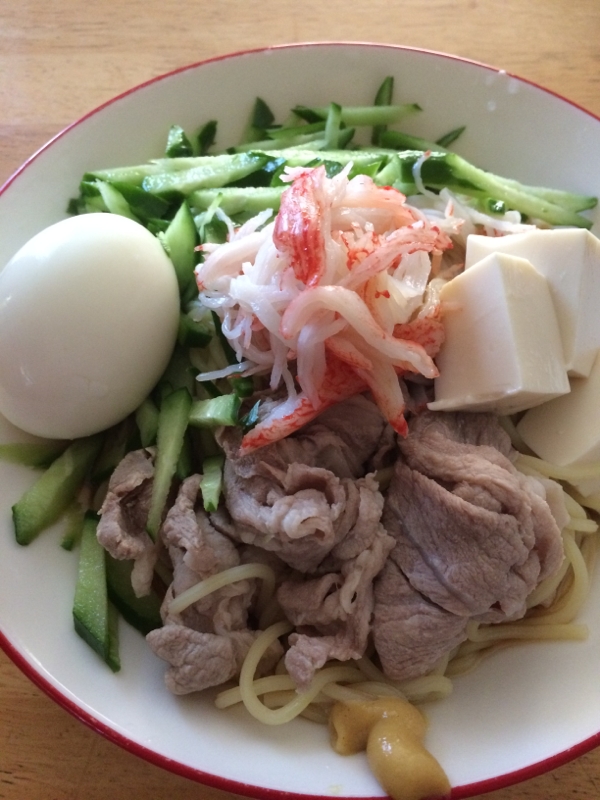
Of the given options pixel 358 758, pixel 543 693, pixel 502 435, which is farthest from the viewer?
pixel 502 435

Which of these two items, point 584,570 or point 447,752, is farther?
point 584,570

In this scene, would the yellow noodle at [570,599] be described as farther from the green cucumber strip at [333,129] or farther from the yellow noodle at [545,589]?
the green cucumber strip at [333,129]

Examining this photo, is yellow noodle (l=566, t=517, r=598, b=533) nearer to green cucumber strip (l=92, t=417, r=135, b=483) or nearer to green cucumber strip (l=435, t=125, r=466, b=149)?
green cucumber strip (l=92, t=417, r=135, b=483)

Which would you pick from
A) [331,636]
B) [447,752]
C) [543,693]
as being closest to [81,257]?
[331,636]

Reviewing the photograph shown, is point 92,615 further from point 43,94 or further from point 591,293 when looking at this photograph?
point 43,94

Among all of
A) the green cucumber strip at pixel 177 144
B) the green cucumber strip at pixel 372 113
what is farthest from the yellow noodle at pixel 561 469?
the green cucumber strip at pixel 177 144

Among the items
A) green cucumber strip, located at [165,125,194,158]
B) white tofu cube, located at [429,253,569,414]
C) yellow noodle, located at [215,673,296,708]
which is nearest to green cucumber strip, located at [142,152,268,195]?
green cucumber strip, located at [165,125,194,158]

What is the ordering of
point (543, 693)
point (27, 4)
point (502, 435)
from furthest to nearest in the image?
point (27, 4), point (502, 435), point (543, 693)
